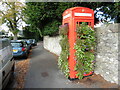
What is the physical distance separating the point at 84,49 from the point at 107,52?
2.91 ft

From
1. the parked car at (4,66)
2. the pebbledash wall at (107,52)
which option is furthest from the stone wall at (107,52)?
the parked car at (4,66)

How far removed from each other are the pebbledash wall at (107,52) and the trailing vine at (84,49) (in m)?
0.28

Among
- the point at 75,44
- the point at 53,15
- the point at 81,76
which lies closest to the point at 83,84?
the point at 81,76

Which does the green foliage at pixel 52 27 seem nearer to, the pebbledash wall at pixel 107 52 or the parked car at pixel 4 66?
the pebbledash wall at pixel 107 52

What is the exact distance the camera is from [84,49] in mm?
4109

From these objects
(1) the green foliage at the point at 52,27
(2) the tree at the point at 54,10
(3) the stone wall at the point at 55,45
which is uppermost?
(2) the tree at the point at 54,10

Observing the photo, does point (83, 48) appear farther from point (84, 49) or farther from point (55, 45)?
point (55, 45)

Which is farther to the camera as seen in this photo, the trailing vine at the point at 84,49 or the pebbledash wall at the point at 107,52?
the trailing vine at the point at 84,49

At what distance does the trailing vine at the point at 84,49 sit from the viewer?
12.9 ft

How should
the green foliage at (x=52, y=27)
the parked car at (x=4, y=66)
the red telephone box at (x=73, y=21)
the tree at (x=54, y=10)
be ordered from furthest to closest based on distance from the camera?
the green foliage at (x=52, y=27) < the tree at (x=54, y=10) < the red telephone box at (x=73, y=21) < the parked car at (x=4, y=66)

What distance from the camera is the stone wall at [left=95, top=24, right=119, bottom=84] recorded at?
3405mm

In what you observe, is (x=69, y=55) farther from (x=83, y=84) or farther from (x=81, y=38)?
(x=83, y=84)

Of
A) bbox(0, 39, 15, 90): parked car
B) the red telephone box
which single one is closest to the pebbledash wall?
the red telephone box

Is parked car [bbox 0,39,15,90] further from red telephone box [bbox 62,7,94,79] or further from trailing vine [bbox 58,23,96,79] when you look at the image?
red telephone box [bbox 62,7,94,79]
